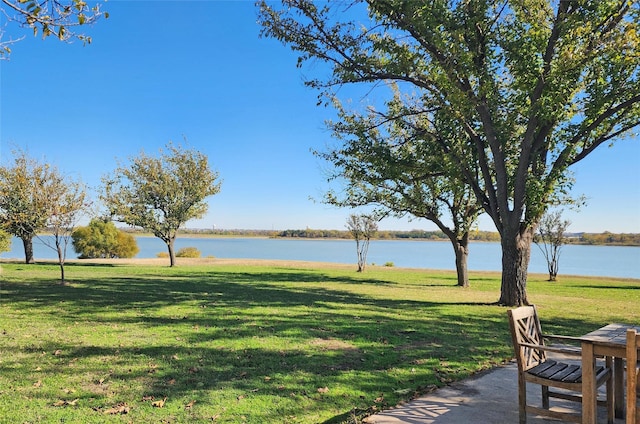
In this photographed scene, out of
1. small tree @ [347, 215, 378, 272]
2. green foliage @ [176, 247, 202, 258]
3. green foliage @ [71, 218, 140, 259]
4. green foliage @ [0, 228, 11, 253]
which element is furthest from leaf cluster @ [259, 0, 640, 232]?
green foliage @ [176, 247, 202, 258]

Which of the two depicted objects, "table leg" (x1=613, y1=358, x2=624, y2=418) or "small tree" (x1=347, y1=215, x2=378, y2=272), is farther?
"small tree" (x1=347, y1=215, x2=378, y2=272)

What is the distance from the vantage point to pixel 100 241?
3875 cm

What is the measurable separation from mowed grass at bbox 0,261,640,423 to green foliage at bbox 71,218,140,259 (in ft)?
95.9

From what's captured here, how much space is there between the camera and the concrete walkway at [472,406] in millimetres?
3627

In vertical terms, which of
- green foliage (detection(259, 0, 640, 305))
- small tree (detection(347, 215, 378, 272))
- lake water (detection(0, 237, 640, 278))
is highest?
green foliage (detection(259, 0, 640, 305))

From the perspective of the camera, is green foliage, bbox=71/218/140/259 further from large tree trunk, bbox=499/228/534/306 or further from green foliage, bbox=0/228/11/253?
large tree trunk, bbox=499/228/534/306

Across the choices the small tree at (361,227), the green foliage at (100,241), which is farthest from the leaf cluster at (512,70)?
the green foliage at (100,241)

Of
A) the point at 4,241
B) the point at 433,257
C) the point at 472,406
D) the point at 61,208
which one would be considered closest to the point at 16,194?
the point at 4,241

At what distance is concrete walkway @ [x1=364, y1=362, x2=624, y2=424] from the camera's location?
3627 mm

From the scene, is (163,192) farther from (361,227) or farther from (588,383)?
(588,383)

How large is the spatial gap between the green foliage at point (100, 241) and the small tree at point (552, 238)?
110 ft

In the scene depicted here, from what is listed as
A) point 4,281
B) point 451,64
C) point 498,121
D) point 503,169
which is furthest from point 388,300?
point 4,281

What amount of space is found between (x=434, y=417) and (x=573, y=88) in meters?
9.07

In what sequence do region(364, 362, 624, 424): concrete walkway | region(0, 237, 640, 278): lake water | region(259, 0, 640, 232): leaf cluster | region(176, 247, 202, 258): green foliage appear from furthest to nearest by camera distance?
region(176, 247, 202, 258): green foliage
region(0, 237, 640, 278): lake water
region(259, 0, 640, 232): leaf cluster
region(364, 362, 624, 424): concrete walkway
